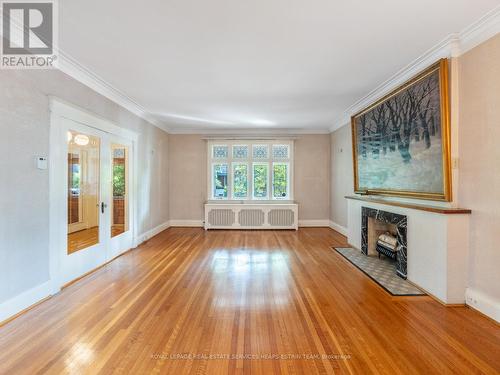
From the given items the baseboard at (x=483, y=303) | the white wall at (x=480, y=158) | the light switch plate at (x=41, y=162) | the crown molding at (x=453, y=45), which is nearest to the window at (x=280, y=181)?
the crown molding at (x=453, y=45)

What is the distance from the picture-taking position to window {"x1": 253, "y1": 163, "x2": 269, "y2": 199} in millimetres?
7484

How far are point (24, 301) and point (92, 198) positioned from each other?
164 centimetres

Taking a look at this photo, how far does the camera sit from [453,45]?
108 inches

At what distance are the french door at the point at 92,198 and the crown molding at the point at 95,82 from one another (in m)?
0.60

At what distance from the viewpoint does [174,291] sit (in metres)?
3.11

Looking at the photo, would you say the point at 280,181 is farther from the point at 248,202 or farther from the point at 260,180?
the point at 248,202

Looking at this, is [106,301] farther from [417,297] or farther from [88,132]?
[417,297]

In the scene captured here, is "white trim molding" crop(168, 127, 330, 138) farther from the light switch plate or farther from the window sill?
the light switch plate

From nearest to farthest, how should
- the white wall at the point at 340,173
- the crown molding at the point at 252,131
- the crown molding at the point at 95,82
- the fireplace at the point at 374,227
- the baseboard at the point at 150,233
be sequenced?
the crown molding at the point at 95,82, the fireplace at the point at 374,227, the baseboard at the point at 150,233, the white wall at the point at 340,173, the crown molding at the point at 252,131

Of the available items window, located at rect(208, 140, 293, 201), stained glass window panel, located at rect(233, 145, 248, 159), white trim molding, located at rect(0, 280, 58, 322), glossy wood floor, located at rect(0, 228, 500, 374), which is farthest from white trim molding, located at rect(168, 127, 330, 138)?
white trim molding, located at rect(0, 280, 58, 322)

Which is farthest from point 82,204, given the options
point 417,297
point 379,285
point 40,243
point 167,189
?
point 417,297

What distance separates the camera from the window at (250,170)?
24.3 feet

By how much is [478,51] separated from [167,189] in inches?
267

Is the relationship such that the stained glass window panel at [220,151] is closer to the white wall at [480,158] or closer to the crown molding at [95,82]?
the crown molding at [95,82]
